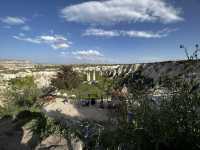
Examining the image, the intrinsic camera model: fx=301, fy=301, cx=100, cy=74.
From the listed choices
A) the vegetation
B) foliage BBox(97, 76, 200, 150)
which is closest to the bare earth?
the vegetation

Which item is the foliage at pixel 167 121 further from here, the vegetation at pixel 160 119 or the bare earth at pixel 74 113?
the bare earth at pixel 74 113

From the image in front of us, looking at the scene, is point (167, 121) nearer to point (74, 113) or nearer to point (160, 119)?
point (160, 119)

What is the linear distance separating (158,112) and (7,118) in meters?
9.08

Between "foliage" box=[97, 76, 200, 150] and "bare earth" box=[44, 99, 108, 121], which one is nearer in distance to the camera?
"foliage" box=[97, 76, 200, 150]

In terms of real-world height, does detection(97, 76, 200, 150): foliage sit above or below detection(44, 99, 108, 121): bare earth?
above

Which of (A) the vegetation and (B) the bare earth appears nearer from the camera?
(A) the vegetation

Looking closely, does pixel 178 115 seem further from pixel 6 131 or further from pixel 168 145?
pixel 6 131

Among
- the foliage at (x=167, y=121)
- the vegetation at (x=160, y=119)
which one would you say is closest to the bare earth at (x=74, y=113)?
the vegetation at (x=160, y=119)

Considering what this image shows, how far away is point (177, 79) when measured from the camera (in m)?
4.32

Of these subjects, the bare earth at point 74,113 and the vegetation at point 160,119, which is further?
the bare earth at point 74,113

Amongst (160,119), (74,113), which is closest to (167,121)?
(160,119)

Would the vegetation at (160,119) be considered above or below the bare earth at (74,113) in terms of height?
above

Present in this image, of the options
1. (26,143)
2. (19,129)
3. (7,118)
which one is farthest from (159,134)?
(7,118)

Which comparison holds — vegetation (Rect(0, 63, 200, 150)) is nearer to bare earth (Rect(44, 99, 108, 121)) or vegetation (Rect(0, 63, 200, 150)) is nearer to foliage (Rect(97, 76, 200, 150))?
foliage (Rect(97, 76, 200, 150))
